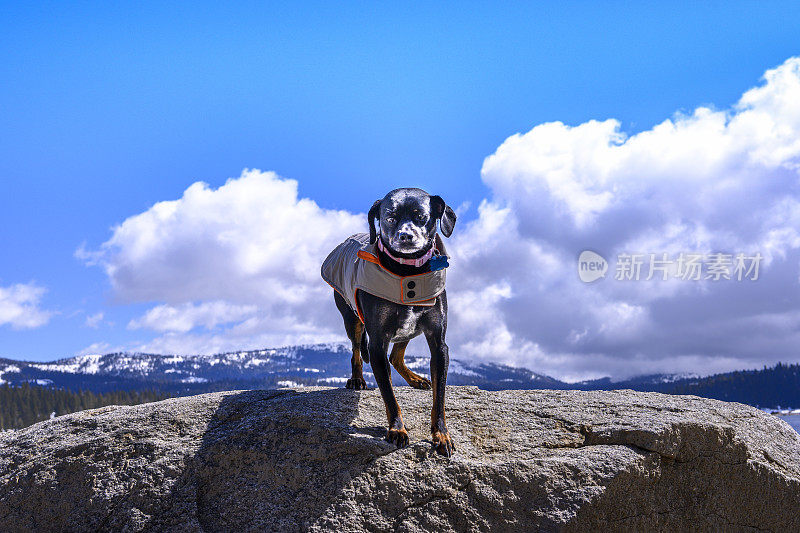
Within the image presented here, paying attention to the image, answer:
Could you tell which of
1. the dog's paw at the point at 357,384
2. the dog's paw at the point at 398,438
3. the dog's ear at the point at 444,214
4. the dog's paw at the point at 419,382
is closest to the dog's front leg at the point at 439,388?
the dog's paw at the point at 398,438

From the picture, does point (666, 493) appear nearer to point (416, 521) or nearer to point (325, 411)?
point (416, 521)

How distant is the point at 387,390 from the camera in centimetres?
757

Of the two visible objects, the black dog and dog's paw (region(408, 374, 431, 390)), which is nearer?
the black dog

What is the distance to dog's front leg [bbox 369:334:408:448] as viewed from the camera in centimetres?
754

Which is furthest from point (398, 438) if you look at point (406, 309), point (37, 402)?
point (37, 402)

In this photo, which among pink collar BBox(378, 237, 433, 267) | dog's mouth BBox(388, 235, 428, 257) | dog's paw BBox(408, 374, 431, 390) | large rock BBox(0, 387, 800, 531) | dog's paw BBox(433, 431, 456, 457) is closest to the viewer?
dog's mouth BBox(388, 235, 428, 257)

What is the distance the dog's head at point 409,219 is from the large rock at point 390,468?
103 inches

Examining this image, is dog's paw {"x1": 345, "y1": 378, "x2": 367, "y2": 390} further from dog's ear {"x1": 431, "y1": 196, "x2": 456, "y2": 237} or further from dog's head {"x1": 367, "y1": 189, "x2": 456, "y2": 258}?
dog's ear {"x1": 431, "y1": 196, "x2": 456, "y2": 237}

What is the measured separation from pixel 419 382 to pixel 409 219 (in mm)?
3670

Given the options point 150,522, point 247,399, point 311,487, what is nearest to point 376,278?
point 311,487

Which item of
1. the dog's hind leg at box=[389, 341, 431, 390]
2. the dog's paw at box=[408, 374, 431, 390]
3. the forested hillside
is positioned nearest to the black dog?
the dog's hind leg at box=[389, 341, 431, 390]

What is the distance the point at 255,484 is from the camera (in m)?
7.31

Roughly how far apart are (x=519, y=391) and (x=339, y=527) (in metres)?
4.80

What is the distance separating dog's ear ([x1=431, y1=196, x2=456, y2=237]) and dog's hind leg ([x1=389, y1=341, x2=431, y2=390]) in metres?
2.30
